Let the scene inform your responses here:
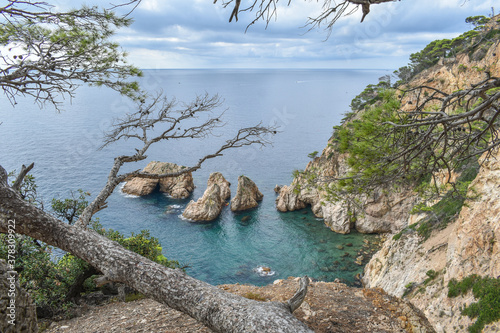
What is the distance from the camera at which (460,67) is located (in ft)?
105

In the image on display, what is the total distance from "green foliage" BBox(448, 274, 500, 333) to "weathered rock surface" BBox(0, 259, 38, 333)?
29.4ft

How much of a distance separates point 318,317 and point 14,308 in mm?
6085

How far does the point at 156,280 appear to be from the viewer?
15.8 feet

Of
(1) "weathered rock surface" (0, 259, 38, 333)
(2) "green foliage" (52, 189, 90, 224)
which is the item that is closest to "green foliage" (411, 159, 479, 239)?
(1) "weathered rock surface" (0, 259, 38, 333)

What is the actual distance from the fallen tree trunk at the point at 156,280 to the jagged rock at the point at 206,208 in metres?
29.4

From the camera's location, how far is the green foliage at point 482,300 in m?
6.56

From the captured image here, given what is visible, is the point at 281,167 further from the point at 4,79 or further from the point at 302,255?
the point at 4,79

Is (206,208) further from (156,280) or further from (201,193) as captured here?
(156,280)

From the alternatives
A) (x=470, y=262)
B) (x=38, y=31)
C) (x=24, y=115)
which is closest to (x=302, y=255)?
(x=470, y=262)

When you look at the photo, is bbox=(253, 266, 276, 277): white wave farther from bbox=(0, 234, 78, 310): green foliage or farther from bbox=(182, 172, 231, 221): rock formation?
bbox=(0, 234, 78, 310): green foliage

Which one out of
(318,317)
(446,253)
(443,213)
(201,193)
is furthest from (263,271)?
(201,193)

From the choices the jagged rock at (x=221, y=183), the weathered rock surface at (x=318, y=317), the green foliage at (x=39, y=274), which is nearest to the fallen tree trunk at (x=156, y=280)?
the weathered rock surface at (x=318, y=317)

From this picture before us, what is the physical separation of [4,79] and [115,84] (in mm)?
2357

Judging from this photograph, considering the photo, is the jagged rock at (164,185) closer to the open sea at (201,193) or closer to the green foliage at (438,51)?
the open sea at (201,193)
